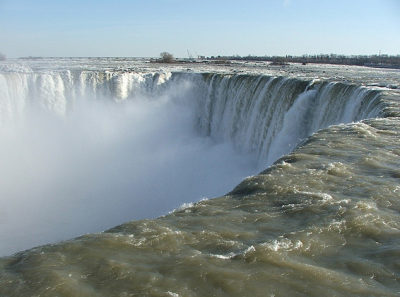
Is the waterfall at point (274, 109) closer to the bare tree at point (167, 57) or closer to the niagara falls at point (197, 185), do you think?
the niagara falls at point (197, 185)

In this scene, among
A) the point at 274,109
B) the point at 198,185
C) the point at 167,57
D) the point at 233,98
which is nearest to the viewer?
the point at 274,109

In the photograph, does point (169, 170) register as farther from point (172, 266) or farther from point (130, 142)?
point (172, 266)

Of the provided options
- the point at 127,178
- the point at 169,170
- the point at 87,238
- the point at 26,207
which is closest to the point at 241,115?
the point at 169,170

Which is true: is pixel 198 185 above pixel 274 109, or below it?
below

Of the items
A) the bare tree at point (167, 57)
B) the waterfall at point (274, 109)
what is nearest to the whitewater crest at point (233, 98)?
the waterfall at point (274, 109)

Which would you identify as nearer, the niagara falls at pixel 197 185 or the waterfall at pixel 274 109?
the niagara falls at pixel 197 185

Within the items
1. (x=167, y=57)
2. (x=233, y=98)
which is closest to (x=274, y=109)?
(x=233, y=98)

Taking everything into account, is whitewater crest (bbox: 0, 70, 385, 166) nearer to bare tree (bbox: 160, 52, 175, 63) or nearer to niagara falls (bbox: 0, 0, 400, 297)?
niagara falls (bbox: 0, 0, 400, 297)

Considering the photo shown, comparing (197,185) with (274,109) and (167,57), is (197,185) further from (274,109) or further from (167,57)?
(167,57)

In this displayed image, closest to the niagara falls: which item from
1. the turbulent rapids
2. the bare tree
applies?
the turbulent rapids
